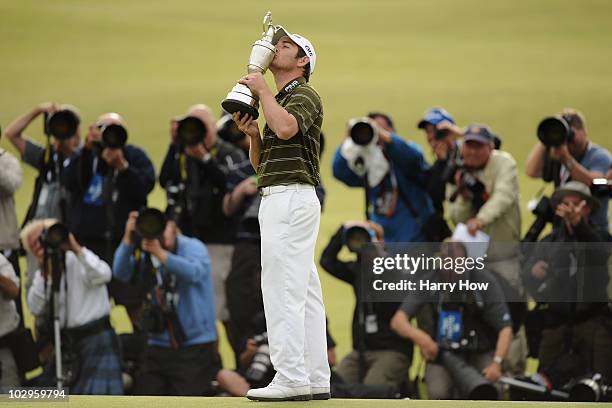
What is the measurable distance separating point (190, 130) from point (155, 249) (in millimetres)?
A: 808

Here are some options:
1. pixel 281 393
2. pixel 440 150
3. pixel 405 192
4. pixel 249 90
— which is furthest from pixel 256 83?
pixel 440 150

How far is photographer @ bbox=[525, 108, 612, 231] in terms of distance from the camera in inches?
288

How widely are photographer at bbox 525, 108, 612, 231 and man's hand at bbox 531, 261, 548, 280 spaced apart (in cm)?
39

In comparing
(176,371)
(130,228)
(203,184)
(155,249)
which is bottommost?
(176,371)

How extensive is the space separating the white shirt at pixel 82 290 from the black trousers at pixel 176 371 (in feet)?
1.38

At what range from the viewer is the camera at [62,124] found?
7.99m

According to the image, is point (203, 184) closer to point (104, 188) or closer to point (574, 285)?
point (104, 188)

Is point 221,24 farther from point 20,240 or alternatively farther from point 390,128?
point 20,240

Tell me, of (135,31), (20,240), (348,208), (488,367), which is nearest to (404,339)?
(488,367)

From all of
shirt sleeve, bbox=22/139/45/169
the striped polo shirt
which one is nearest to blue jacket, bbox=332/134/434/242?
shirt sleeve, bbox=22/139/45/169

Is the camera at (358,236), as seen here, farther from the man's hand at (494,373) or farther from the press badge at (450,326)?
the man's hand at (494,373)

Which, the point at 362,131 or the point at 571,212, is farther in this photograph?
the point at 362,131

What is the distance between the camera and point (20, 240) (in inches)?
310

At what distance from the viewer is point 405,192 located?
7.95m
